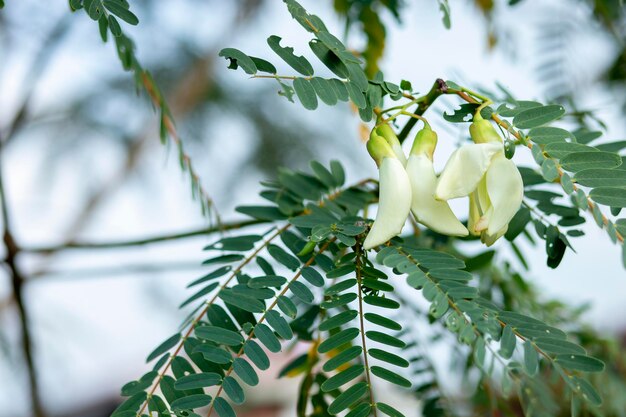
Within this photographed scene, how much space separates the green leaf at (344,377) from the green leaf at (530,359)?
8 centimetres

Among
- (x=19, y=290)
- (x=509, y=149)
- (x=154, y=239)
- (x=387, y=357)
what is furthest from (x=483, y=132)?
(x=19, y=290)

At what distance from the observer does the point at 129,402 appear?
0.36 meters

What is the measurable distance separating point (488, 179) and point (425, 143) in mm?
38

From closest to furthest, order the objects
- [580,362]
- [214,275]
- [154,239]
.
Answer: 1. [580,362]
2. [214,275]
3. [154,239]

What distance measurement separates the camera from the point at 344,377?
1.16ft

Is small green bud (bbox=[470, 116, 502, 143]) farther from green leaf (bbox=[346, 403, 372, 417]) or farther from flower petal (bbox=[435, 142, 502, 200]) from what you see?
green leaf (bbox=[346, 403, 372, 417])

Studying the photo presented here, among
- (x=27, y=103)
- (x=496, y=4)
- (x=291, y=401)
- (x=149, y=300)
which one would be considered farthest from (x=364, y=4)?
(x=149, y=300)

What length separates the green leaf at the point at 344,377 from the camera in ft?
1.15

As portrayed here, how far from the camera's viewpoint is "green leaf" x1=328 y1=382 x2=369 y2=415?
343 millimetres

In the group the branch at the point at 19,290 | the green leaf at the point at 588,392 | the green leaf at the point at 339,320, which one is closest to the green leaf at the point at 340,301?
the green leaf at the point at 339,320

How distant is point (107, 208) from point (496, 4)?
1386mm

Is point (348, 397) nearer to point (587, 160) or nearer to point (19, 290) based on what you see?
point (587, 160)

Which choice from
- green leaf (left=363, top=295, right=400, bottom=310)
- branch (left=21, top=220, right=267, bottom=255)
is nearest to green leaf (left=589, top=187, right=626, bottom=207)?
green leaf (left=363, top=295, right=400, bottom=310)

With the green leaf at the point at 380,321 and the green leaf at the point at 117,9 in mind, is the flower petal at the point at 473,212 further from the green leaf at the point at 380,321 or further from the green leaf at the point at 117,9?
the green leaf at the point at 117,9
